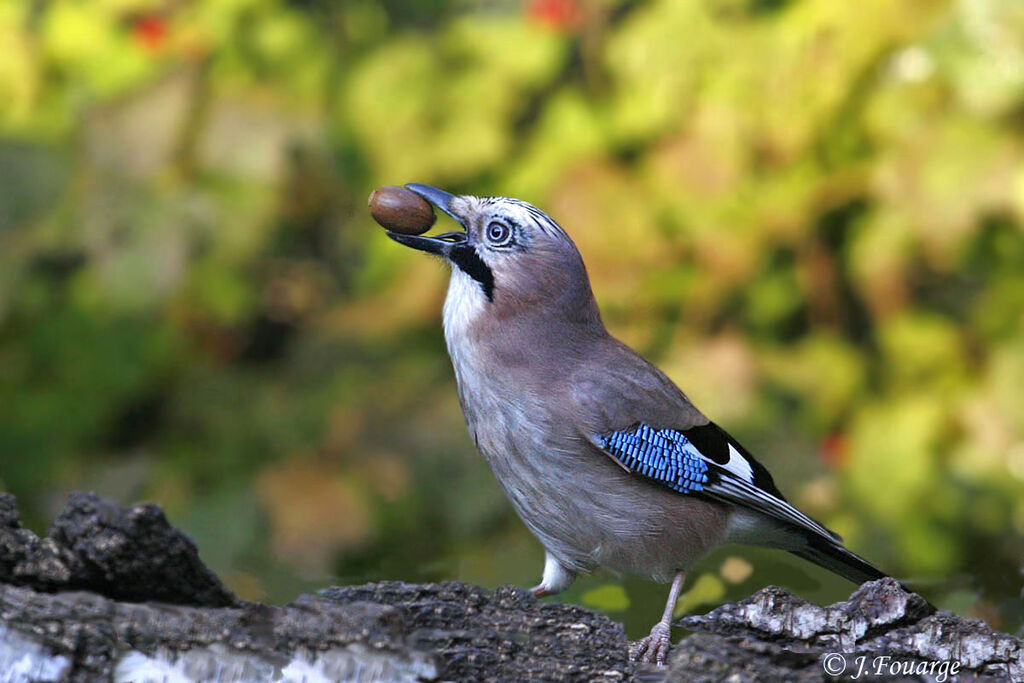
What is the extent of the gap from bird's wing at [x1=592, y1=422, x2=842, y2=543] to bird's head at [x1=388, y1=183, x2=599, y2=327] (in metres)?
0.29

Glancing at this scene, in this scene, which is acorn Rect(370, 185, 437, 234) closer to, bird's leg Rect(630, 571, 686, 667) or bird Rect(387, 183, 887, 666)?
bird Rect(387, 183, 887, 666)

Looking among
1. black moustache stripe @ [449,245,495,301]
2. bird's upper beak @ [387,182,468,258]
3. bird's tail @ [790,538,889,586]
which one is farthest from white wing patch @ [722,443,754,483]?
bird's upper beak @ [387,182,468,258]

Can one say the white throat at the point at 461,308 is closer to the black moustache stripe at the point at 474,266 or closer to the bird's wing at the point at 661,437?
the black moustache stripe at the point at 474,266

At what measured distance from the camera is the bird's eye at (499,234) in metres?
2.46

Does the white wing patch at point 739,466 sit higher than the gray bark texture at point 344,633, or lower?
higher

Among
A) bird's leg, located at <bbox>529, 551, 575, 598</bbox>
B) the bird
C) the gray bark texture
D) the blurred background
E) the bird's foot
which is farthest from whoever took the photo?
the blurred background

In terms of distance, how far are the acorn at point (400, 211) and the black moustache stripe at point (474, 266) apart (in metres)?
0.08

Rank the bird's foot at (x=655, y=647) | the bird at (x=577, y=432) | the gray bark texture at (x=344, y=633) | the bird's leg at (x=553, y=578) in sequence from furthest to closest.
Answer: the bird's leg at (x=553, y=578), the bird at (x=577, y=432), the bird's foot at (x=655, y=647), the gray bark texture at (x=344, y=633)

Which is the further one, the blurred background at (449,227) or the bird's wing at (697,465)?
the blurred background at (449,227)

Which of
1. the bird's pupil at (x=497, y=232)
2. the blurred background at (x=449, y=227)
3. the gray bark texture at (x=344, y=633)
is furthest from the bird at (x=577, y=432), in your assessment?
the blurred background at (x=449, y=227)

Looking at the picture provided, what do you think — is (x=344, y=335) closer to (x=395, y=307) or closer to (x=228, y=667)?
(x=395, y=307)

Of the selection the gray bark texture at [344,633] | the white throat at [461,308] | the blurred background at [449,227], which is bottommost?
the gray bark texture at [344,633]

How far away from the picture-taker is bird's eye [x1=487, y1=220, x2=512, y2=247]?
2461 millimetres

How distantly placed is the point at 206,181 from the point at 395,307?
2.27ft
